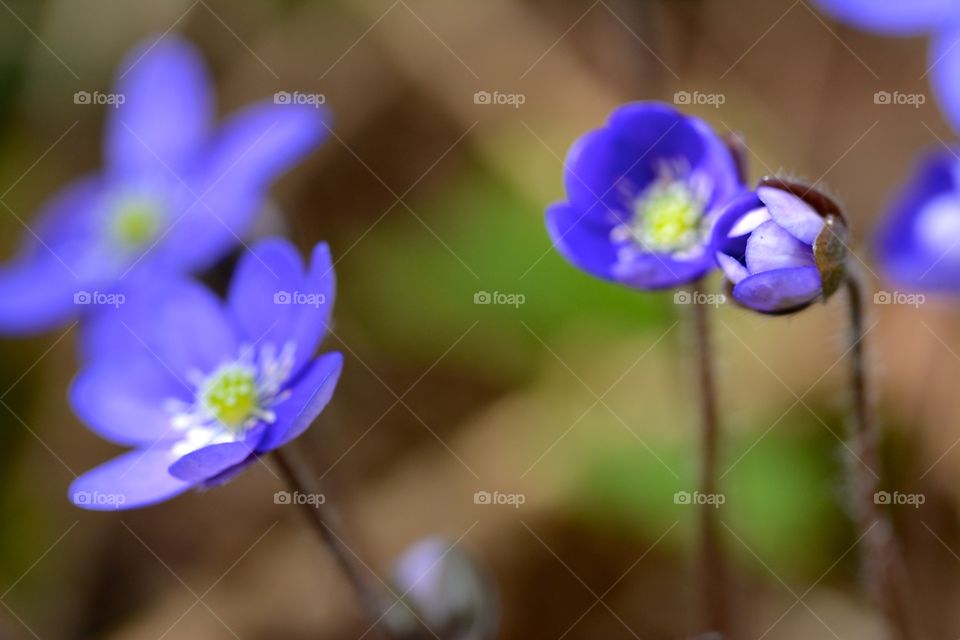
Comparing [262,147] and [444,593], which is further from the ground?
[262,147]

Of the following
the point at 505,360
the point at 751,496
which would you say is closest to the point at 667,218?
the point at 751,496

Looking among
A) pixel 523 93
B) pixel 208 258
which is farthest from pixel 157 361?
pixel 523 93

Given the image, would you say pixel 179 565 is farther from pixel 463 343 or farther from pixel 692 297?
pixel 692 297

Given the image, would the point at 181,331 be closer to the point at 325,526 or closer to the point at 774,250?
the point at 325,526

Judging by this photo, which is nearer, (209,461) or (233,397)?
(209,461)

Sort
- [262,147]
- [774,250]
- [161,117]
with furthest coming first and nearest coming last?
[161,117] → [262,147] → [774,250]

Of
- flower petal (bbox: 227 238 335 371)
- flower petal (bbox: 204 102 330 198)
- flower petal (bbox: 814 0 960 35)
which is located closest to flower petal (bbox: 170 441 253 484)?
flower petal (bbox: 227 238 335 371)
